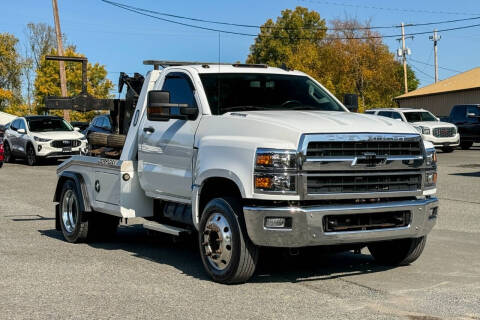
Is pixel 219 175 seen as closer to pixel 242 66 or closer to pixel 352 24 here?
pixel 242 66

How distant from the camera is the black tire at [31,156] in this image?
88.1 feet

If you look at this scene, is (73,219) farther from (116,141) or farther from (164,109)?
(164,109)

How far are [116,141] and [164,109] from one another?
1501 millimetres

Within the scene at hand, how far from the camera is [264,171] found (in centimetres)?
649

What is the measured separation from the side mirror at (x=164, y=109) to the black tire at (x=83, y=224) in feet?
7.02

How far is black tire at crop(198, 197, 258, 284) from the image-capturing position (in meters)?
6.71

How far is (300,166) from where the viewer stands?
645 cm

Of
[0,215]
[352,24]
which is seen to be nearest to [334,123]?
[0,215]

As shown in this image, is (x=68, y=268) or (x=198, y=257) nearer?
(x=68, y=268)

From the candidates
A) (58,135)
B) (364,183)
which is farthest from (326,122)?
(58,135)

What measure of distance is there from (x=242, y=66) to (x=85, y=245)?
10.3 feet

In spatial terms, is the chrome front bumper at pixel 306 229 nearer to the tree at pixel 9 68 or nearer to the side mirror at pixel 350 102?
the side mirror at pixel 350 102

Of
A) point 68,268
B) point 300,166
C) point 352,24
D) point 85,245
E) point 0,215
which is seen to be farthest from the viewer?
point 352,24

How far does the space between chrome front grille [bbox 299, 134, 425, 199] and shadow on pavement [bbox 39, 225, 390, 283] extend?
2.58ft
